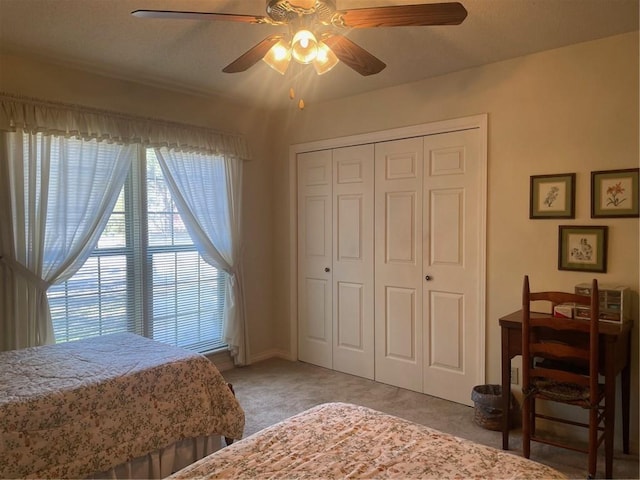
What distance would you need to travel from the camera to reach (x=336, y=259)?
13.7 feet

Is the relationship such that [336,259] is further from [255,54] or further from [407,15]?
[407,15]

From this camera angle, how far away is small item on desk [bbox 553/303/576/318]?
264 centimetres

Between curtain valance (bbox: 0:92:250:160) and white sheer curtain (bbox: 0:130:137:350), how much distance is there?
0.25 feet

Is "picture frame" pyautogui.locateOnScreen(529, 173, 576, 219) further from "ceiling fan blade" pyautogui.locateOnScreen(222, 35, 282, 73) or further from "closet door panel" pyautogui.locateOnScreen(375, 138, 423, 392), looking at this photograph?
"ceiling fan blade" pyautogui.locateOnScreen(222, 35, 282, 73)

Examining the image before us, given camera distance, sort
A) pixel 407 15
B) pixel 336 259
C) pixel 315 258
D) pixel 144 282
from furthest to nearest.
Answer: pixel 315 258, pixel 336 259, pixel 144 282, pixel 407 15

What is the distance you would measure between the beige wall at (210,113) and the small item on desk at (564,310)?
2.75 meters

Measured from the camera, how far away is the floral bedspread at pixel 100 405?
1896 mm

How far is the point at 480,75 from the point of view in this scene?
3244 millimetres

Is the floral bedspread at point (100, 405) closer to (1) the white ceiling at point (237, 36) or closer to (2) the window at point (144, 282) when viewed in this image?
(2) the window at point (144, 282)

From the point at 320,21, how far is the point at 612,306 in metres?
2.25

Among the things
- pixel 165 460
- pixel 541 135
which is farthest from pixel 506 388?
pixel 165 460

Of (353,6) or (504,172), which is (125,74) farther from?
(504,172)

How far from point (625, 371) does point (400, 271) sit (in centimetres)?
165

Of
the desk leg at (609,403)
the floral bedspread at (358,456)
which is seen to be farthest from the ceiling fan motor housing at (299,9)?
the desk leg at (609,403)
